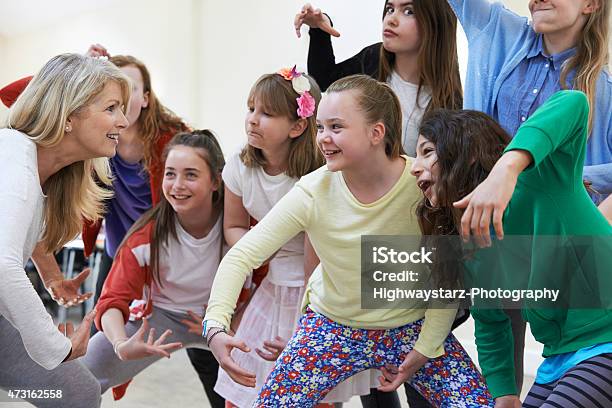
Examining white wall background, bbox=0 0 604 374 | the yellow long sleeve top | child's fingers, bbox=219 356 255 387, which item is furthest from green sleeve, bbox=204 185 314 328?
white wall background, bbox=0 0 604 374

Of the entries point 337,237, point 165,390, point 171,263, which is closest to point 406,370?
point 337,237

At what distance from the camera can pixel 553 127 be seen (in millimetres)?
1350

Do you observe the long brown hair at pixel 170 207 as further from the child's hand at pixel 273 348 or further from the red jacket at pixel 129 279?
the child's hand at pixel 273 348

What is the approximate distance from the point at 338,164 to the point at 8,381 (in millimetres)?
947

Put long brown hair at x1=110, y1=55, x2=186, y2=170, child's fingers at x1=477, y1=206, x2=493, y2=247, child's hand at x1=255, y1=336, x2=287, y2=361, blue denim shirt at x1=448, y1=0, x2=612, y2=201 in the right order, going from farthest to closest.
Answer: long brown hair at x1=110, y1=55, x2=186, y2=170 < child's hand at x1=255, y1=336, x2=287, y2=361 < blue denim shirt at x1=448, y1=0, x2=612, y2=201 < child's fingers at x1=477, y1=206, x2=493, y2=247

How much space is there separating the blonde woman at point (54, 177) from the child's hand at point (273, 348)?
1.41 feet

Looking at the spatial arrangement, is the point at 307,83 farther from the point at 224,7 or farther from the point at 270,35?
the point at 224,7

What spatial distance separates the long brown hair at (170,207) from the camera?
7.79 ft

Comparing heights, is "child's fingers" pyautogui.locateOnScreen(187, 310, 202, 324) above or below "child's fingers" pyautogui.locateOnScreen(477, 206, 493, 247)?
below

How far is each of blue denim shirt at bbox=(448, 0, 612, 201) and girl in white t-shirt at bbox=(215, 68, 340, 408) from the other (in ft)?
1.46

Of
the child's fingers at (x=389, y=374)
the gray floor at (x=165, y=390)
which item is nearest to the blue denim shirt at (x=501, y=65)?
the child's fingers at (x=389, y=374)

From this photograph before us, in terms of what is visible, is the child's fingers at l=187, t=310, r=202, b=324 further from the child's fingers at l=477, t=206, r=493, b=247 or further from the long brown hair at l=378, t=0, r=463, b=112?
the child's fingers at l=477, t=206, r=493, b=247

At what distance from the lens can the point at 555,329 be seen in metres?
1.57

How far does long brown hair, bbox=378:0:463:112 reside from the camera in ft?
6.95
